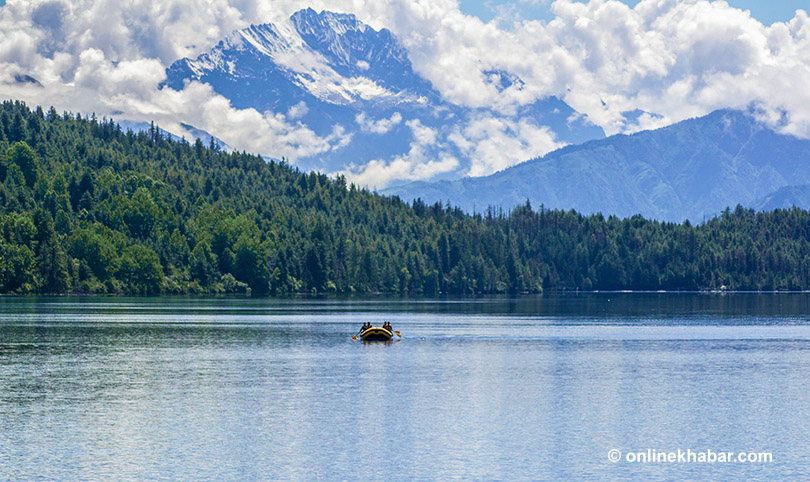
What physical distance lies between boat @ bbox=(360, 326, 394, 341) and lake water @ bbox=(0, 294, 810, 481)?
8.65 ft

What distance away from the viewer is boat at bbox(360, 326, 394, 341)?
419 feet

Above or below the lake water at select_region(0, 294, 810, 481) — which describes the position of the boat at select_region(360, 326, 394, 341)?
above

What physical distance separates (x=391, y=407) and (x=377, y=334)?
59.1 meters

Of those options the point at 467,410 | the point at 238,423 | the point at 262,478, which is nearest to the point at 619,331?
the point at 467,410

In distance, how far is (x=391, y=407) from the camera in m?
69.1

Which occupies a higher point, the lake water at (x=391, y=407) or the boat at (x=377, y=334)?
the boat at (x=377, y=334)

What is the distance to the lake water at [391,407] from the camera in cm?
5141

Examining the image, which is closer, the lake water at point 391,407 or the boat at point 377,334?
the lake water at point 391,407

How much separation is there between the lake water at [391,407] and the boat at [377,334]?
2.64 meters

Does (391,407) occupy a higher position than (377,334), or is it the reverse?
(377,334)

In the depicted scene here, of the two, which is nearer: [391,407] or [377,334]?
[391,407]

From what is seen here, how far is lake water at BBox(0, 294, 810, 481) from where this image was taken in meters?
51.4

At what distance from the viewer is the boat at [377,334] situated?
12776 cm

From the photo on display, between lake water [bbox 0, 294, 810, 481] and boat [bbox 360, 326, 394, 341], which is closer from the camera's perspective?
lake water [bbox 0, 294, 810, 481]
